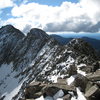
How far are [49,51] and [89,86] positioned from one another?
155m

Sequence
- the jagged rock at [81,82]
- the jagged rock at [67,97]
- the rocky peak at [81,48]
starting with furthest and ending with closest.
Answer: the rocky peak at [81,48]
the jagged rock at [81,82]
the jagged rock at [67,97]

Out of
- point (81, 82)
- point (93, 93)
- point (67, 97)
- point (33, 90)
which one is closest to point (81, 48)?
point (33, 90)

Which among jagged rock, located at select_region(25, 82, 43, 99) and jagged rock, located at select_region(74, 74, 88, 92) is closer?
jagged rock, located at select_region(74, 74, 88, 92)

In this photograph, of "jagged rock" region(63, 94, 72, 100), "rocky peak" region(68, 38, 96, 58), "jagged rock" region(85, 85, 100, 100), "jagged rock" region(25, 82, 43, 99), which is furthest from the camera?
"rocky peak" region(68, 38, 96, 58)

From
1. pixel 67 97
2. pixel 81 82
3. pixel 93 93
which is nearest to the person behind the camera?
pixel 93 93

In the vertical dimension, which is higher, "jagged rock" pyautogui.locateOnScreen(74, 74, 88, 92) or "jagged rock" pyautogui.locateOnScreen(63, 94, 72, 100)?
"jagged rock" pyautogui.locateOnScreen(74, 74, 88, 92)

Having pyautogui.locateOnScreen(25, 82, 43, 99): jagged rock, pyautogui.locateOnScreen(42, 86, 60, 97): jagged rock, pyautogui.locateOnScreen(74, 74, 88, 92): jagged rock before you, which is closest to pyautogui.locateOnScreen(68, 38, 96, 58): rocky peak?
pyautogui.locateOnScreen(25, 82, 43, 99): jagged rock

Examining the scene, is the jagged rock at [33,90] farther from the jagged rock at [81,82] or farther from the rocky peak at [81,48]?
the rocky peak at [81,48]

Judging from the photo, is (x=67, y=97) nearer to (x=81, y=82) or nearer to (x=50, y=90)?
(x=50, y=90)

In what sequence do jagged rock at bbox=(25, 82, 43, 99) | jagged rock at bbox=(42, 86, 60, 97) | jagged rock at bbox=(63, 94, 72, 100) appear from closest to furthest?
jagged rock at bbox=(63, 94, 72, 100) → jagged rock at bbox=(42, 86, 60, 97) → jagged rock at bbox=(25, 82, 43, 99)

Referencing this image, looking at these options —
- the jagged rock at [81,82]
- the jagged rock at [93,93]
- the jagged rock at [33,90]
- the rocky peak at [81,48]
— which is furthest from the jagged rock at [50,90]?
the rocky peak at [81,48]

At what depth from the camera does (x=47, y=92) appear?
28.7 meters

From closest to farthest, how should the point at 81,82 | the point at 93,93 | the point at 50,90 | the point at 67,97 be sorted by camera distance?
the point at 93,93 < the point at 67,97 < the point at 50,90 < the point at 81,82

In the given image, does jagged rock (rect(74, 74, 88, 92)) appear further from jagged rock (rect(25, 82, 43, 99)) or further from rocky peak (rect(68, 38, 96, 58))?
rocky peak (rect(68, 38, 96, 58))
